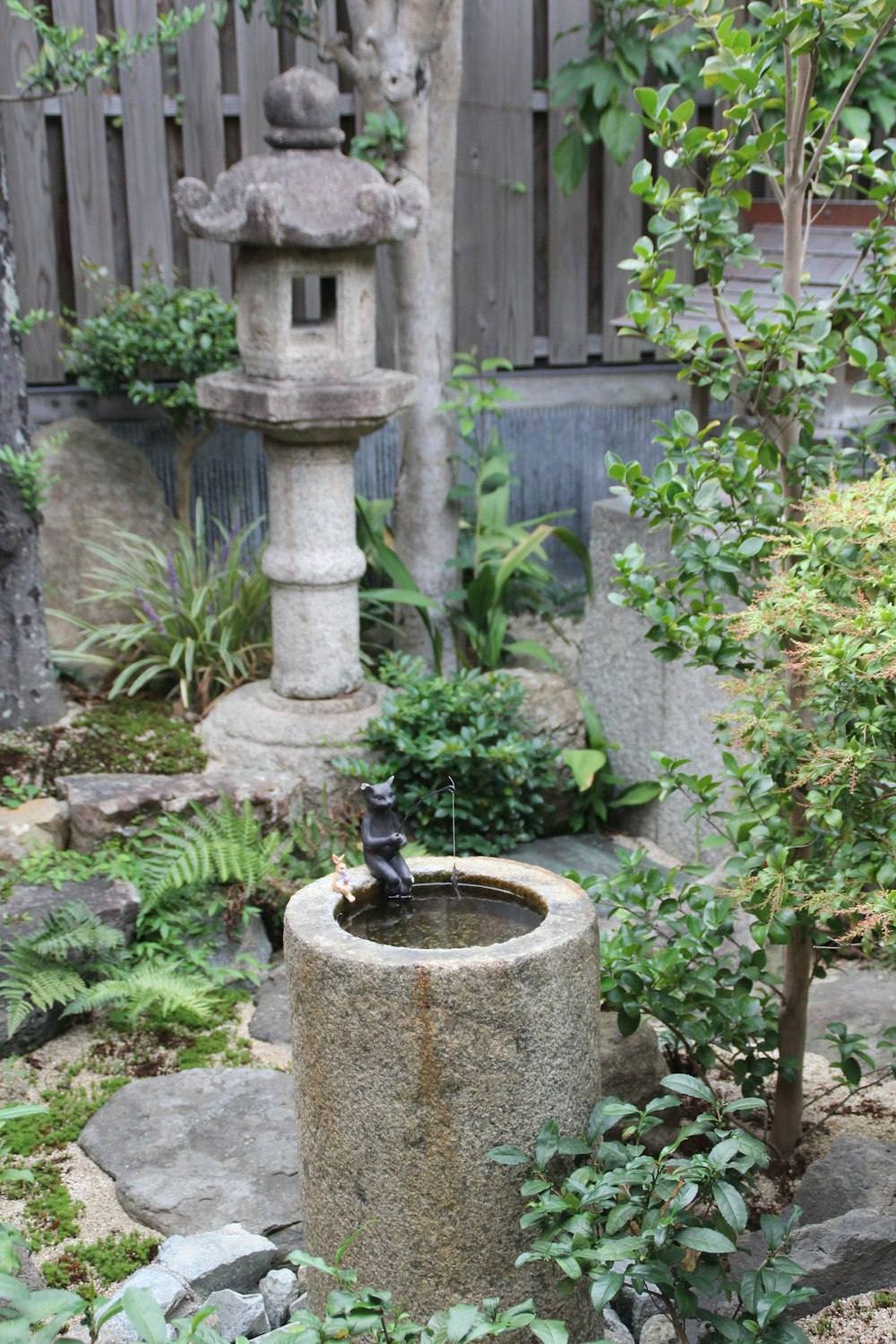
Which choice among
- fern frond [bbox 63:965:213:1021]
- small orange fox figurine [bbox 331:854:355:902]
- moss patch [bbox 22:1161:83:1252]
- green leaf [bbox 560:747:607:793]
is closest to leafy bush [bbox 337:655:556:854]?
green leaf [bbox 560:747:607:793]

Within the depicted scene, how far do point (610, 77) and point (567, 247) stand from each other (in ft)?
3.53

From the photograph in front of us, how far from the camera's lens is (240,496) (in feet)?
22.8

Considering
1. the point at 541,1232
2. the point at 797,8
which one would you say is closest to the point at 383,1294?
the point at 541,1232

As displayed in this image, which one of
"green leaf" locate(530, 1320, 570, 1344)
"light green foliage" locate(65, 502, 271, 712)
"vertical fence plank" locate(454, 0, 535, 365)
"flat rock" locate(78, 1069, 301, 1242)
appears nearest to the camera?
"green leaf" locate(530, 1320, 570, 1344)

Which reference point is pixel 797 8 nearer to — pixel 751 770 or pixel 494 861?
pixel 751 770

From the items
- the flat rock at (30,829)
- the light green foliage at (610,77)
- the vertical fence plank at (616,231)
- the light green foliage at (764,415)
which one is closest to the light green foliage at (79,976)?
the flat rock at (30,829)

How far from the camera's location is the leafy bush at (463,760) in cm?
528

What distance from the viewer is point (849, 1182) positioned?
3227 millimetres

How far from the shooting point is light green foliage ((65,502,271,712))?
598 cm

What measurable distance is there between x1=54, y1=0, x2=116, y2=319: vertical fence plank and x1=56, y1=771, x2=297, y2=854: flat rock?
2785 millimetres

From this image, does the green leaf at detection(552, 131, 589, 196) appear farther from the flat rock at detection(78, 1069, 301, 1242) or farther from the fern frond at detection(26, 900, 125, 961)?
the flat rock at detection(78, 1069, 301, 1242)

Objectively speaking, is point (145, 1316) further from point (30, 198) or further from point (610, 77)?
point (30, 198)

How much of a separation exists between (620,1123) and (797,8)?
2678mm

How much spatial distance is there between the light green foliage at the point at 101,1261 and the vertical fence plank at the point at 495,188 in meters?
4.98
